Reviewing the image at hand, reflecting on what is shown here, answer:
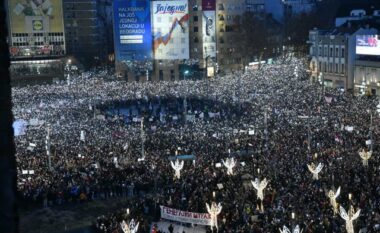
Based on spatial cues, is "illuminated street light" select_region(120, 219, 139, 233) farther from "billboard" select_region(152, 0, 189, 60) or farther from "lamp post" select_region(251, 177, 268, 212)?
"billboard" select_region(152, 0, 189, 60)

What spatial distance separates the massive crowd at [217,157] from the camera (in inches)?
693

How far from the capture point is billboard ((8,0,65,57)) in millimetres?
85750

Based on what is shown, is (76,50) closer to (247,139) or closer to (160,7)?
(160,7)

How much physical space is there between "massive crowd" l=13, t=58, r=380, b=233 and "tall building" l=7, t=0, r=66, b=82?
40.9 metres

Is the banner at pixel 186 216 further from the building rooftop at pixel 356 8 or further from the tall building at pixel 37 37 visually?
the tall building at pixel 37 37

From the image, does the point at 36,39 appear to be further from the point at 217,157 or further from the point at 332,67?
the point at 217,157

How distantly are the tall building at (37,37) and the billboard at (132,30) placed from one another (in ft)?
53.9

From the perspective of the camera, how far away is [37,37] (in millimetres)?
87625

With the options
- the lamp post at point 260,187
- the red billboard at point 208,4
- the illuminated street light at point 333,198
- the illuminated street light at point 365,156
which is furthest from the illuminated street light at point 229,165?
the red billboard at point 208,4

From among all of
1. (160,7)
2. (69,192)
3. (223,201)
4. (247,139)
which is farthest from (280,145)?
(160,7)

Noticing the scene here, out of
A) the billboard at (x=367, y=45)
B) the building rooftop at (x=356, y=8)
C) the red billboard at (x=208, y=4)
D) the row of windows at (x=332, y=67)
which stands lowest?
the row of windows at (x=332, y=67)

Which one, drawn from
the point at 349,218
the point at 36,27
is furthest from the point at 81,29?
the point at 349,218

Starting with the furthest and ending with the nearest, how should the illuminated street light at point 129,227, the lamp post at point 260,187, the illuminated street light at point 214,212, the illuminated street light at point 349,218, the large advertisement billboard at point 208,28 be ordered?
the large advertisement billboard at point 208,28 < the lamp post at point 260,187 < the illuminated street light at point 214,212 < the illuminated street light at point 129,227 < the illuminated street light at point 349,218

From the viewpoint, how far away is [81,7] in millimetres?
96188
